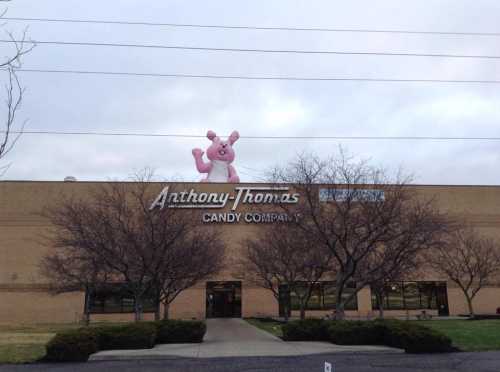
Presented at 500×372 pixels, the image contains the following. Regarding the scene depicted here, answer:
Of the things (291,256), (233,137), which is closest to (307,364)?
(291,256)

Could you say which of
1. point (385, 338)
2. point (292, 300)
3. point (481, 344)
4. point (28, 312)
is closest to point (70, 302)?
point (28, 312)

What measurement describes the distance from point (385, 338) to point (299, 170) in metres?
7.01

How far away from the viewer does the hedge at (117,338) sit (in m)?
13.7

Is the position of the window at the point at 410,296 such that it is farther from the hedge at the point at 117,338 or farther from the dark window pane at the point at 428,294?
the hedge at the point at 117,338

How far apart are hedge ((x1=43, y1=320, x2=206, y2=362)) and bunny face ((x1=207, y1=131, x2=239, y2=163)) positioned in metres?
24.5

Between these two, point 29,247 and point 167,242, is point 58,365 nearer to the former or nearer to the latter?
point 167,242

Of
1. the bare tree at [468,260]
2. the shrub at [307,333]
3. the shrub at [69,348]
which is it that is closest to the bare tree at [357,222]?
the shrub at [307,333]

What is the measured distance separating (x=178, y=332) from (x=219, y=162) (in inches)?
990

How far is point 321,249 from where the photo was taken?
866 inches

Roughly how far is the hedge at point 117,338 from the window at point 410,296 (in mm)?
25591

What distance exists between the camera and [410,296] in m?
40.8

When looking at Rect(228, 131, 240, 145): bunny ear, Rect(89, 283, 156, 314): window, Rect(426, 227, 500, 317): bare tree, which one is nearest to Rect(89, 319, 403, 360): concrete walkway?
Rect(426, 227, 500, 317): bare tree

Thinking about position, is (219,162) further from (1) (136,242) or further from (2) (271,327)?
(1) (136,242)

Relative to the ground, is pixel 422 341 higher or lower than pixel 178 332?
lower
